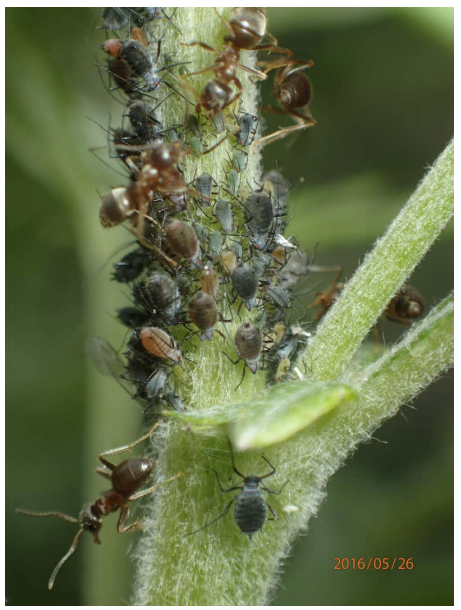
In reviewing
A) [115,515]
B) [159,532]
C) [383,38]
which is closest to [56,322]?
[115,515]

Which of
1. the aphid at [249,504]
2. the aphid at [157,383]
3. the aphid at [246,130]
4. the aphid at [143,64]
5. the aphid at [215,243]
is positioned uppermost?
the aphid at [143,64]

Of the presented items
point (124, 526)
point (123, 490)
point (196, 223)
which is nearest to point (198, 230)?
point (196, 223)

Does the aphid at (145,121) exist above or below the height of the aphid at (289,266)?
above

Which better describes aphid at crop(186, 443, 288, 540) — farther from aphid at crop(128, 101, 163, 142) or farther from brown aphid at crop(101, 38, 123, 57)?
brown aphid at crop(101, 38, 123, 57)

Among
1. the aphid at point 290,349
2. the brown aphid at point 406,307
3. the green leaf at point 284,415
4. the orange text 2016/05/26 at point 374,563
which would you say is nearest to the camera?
the green leaf at point 284,415

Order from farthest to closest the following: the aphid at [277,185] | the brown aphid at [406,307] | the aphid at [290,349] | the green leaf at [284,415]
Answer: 1. the brown aphid at [406,307]
2. the aphid at [277,185]
3. the aphid at [290,349]
4. the green leaf at [284,415]

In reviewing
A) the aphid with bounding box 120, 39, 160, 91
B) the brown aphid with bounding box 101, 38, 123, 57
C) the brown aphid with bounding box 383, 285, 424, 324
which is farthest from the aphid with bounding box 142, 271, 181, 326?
the brown aphid with bounding box 383, 285, 424, 324

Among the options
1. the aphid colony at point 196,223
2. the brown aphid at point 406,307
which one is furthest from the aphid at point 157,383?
the brown aphid at point 406,307

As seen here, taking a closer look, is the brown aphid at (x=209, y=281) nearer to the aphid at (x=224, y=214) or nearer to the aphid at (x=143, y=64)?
the aphid at (x=224, y=214)
